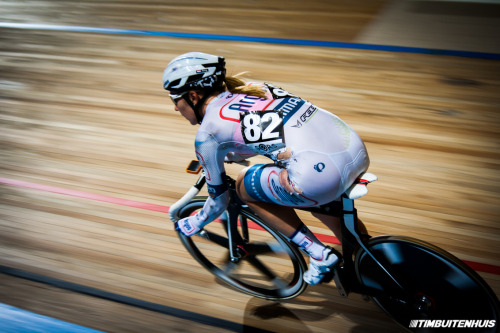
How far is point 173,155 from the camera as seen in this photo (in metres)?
3.75

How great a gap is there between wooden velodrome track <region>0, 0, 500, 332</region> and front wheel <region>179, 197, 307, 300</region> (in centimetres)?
9

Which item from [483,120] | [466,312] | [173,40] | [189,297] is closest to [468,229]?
[466,312]

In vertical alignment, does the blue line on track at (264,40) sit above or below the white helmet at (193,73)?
below

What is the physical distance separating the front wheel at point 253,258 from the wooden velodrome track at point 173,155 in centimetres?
9

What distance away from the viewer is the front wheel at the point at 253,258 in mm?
2361

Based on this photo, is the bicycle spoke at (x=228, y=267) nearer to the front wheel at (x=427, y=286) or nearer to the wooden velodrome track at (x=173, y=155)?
the wooden velodrome track at (x=173, y=155)

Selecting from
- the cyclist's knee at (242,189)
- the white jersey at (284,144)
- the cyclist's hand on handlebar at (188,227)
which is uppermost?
the white jersey at (284,144)

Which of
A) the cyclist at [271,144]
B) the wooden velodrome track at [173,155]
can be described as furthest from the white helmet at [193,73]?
the wooden velodrome track at [173,155]

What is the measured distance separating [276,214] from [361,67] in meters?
3.07

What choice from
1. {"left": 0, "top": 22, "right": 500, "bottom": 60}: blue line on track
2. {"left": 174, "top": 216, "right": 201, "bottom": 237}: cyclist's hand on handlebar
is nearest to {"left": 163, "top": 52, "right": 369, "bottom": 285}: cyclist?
{"left": 174, "top": 216, "right": 201, "bottom": 237}: cyclist's hand on handlebar

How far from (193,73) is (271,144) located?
460 mm

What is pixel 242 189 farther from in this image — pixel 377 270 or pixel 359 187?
pixel 377 270

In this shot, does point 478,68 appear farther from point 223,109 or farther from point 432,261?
point 223,109

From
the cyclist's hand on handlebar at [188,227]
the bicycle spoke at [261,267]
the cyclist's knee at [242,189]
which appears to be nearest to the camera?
the cyclist's knee at [242,189]
